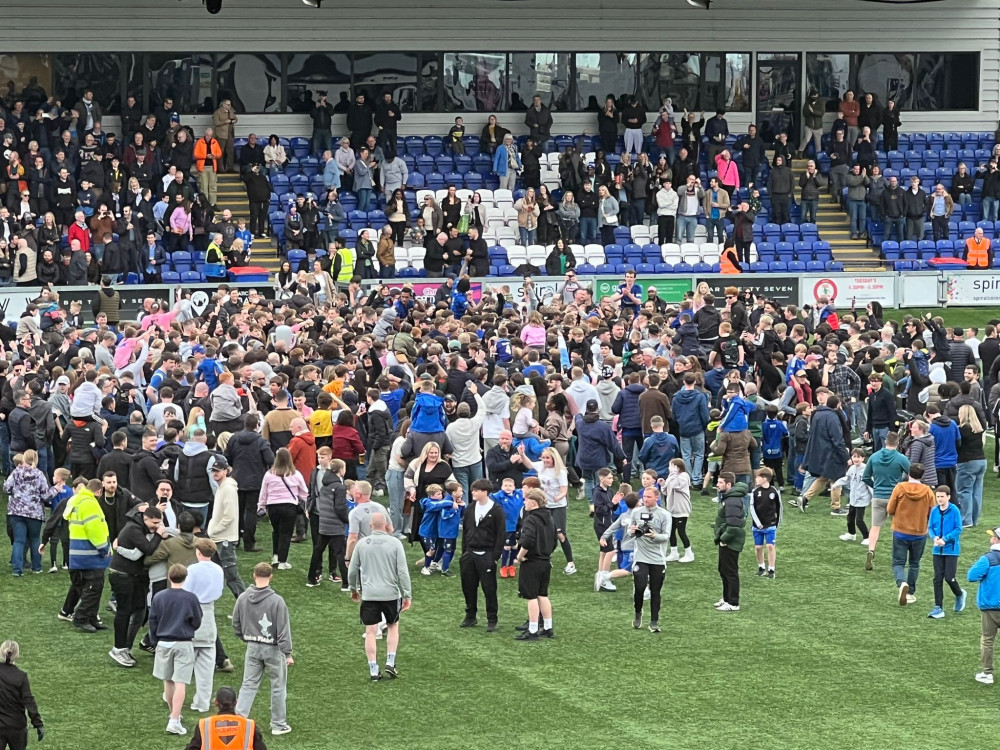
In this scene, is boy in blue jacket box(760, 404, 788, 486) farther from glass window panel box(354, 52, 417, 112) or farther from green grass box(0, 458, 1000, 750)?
glass window panel box(354, 52, 417, 112)

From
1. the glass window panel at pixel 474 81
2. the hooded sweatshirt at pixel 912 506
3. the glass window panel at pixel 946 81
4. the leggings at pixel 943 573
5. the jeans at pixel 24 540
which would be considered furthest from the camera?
the glass window panel at pixel 946 81

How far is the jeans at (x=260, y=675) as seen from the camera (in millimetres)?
12695

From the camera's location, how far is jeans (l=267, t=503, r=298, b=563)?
54.3ft

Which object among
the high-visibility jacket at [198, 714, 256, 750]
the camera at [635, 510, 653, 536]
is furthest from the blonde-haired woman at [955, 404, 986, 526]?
the high-visibility jacket at [198, 714, 256, 750]

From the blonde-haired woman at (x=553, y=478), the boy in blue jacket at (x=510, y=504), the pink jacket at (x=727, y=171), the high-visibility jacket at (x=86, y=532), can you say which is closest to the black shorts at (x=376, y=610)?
Answer: the boy in blue jacket at (x=510, y=504)

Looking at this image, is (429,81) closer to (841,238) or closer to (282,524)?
(841,238)

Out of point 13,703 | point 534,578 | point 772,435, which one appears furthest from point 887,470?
point 13,703

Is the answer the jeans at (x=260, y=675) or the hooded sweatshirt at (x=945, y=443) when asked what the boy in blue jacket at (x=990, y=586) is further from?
the jeans at (x=260, y=675)

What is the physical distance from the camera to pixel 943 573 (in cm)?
1569

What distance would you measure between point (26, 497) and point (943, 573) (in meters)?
9.21

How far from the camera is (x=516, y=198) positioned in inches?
1480

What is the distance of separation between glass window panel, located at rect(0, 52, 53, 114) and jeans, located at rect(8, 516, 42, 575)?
21.9m

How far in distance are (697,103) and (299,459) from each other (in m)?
26.0

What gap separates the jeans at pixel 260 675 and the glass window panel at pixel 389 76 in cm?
2856
